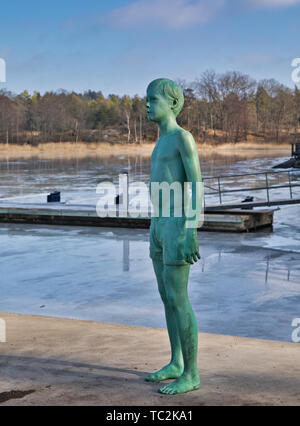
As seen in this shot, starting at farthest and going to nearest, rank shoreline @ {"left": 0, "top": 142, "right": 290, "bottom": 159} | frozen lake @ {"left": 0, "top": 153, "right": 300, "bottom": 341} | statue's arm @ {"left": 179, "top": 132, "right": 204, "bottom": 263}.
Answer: shoreline @ {"left": 0, "top": 142, "right": 290, "bottom": 159} < frozen lake @ {"left": 0, "top": 153, "right": 300, "bottom": 341} < statue's arm @ {"left": 179, "top": 132, "right": 204, "bottom": 263}

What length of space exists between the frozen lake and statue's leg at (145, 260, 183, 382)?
2.71m

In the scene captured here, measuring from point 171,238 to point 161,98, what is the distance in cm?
111

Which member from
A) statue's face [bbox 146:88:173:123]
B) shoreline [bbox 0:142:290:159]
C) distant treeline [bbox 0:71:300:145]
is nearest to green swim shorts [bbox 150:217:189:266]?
statue's face [bbox 146:88:173:123]

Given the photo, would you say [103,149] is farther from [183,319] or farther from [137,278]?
[183,319]

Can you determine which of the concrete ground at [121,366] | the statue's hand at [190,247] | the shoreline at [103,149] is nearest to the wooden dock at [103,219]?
the concrete ground at [121,366]

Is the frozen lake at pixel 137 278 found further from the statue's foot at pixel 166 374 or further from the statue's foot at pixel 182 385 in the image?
the statue's foot at pixel 182 385

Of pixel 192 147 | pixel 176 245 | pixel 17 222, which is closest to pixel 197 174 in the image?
pixel 192 147

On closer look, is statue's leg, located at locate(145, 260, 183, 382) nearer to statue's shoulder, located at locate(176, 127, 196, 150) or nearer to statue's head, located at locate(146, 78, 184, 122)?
statue's shoulder, located at locate(176, 127, 196, 150)

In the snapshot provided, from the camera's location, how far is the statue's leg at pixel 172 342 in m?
5.18

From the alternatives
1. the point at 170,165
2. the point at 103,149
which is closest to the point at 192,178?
the point at 170,165

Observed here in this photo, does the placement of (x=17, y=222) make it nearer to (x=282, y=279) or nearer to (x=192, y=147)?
(x=282, y=279)

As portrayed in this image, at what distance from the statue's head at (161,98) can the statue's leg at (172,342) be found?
118 centimetres

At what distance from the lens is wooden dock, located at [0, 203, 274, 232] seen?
17016mm
